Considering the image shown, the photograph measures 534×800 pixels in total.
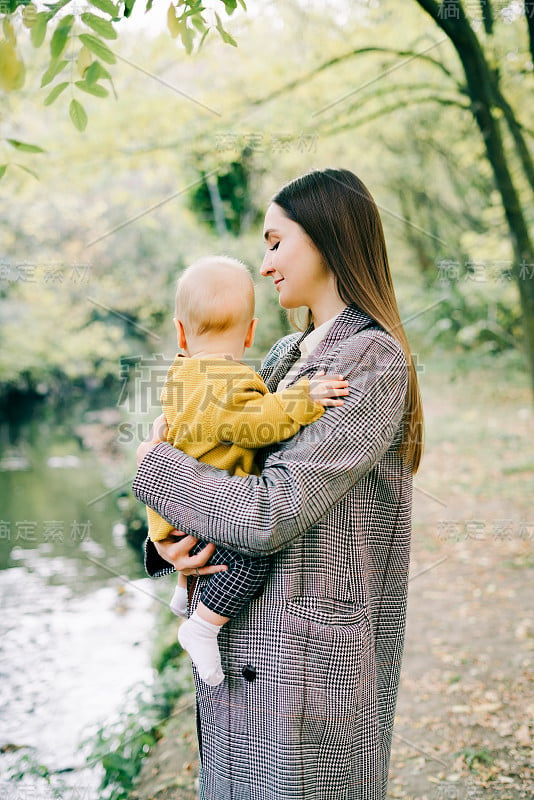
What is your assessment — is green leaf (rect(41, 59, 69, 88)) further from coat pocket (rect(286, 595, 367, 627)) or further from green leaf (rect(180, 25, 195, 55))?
coat pocket (rect(286, 595, 367, 627))

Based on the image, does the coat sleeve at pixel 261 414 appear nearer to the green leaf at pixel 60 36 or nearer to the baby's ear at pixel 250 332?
the baby's ear at pixel 250 332

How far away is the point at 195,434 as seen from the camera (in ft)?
4.63

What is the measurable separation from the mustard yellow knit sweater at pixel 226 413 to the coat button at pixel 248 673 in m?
0.30

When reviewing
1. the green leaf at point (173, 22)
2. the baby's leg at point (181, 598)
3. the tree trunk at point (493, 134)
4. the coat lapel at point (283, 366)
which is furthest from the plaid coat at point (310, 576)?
the tree trunk at point (493, 134)

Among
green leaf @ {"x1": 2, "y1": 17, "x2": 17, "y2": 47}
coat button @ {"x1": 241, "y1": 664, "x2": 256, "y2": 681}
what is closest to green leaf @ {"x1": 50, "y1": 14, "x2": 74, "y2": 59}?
green leaf @ {"x1": 2, "y1": 17, "x2": 17, "y2": 47}

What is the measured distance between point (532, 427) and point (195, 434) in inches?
399

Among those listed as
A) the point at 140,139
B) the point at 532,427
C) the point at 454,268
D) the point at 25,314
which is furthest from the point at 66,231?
the point at 532,427

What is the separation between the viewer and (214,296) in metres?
1.48

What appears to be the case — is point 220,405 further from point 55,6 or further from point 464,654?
point 464,654

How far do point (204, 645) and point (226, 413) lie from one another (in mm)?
441

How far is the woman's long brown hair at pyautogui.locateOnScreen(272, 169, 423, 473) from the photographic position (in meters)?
1.45

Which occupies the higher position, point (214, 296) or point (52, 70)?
point (52, 70)

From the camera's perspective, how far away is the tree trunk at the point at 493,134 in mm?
3496

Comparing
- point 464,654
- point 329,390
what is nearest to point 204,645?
point 329,390
